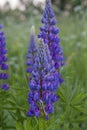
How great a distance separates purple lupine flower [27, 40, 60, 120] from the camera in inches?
93.4

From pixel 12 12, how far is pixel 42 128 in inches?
380

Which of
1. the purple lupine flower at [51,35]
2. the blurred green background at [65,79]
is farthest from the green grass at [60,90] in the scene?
the purple lupine flower at [51,35]

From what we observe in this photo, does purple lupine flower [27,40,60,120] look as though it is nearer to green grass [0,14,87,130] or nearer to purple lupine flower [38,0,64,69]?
green grass [0,14,87,130]

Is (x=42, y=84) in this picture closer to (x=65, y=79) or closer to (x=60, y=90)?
(x=60, y=90)

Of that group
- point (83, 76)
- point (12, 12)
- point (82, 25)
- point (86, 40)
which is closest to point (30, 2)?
point (12, 12)

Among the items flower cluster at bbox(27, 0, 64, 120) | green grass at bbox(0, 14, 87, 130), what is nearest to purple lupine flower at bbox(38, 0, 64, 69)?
green grass at bbox(0, 14, 87, 130)

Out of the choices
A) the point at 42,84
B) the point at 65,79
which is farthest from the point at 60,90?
the point at 42,84

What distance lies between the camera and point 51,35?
279 centimetres

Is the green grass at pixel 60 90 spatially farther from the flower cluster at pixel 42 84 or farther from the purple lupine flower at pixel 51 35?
the purple lupine flower at pixel 51 35

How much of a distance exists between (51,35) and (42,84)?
1.77 ft

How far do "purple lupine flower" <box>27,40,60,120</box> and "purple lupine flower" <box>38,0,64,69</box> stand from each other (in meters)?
0.35

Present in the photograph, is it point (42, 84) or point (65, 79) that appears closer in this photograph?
point (42, 84)

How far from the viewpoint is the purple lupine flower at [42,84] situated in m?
2.37

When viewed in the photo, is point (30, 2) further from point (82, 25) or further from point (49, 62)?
point (49, 62)
